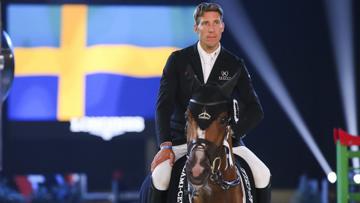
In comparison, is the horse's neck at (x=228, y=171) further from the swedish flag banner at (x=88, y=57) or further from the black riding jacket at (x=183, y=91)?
the swedish flag banner at (x=88, y=57)

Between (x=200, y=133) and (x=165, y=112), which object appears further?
(x=165, y=112)

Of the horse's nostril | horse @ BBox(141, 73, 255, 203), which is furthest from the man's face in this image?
the horse's nostril

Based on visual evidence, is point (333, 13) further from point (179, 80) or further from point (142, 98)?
point (179, 80)

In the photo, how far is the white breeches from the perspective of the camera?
422 cm

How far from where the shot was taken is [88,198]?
949 centimetres

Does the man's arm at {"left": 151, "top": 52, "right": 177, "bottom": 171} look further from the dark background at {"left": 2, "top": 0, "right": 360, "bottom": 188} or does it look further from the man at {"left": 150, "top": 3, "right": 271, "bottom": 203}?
the dark background at {"left": 2, "top": 0, "right": 360, "bottom": 188}

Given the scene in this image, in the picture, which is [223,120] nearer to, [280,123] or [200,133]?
[200,133]

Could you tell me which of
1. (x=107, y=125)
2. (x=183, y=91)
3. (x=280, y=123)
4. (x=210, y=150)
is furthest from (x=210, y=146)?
(x=280, y=123)

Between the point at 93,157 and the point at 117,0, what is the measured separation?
67.0 inches

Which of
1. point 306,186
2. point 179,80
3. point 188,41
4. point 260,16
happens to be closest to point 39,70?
point 188,41

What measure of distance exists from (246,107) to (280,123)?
5.34 meters

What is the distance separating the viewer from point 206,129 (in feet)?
11.9

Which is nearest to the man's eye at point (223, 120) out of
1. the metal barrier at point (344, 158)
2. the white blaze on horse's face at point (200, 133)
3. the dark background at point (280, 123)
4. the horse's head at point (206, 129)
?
the horse's head at point (206, 129)

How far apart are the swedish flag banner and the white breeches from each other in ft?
16.0
